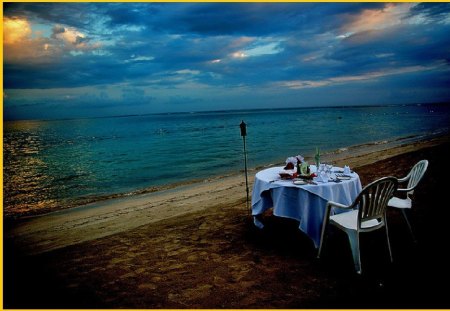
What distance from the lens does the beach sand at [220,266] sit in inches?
128

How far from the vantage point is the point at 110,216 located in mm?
7594

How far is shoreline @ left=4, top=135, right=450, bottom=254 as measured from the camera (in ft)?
20.0

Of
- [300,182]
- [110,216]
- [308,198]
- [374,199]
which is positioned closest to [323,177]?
[300,182]

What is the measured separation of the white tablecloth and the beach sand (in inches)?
17.6

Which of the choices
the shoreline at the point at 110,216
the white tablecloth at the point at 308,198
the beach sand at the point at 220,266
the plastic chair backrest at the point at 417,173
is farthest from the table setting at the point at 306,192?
the shoreline at the point at 110,216

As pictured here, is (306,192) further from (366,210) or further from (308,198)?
(366,210)

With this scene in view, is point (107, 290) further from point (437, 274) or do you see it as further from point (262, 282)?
point (437, 274)

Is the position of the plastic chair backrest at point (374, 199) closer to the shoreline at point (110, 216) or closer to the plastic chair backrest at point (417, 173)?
the plastic chair backrest at point (417, 173)

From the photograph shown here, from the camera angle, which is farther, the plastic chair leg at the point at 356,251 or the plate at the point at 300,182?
the plate at the point at 300,182

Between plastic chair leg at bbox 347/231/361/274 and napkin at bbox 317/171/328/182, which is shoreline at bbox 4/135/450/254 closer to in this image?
napkin at bbox 317/171/328/182

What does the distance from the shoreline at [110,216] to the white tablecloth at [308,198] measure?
210 cm

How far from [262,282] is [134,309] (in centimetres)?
141

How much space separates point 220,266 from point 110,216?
178 inches

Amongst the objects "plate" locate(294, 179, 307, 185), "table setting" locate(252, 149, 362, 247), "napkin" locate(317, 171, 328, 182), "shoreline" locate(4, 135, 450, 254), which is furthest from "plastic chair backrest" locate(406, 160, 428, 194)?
"shoreline" locate(4, 135, 450, 254)
